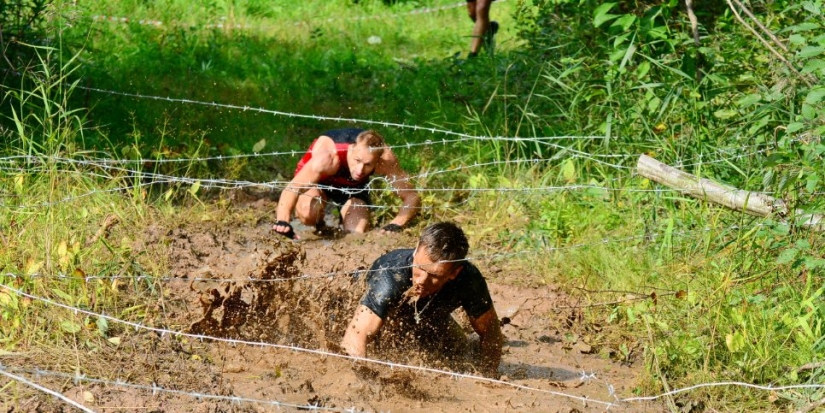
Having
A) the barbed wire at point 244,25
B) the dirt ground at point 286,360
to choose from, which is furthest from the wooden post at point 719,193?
the barbed wire at point 244,25

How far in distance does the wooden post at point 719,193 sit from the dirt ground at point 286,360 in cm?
97

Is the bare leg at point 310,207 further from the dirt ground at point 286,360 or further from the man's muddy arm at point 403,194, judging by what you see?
the dirt ground at point 286,360

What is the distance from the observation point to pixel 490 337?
17.6ft

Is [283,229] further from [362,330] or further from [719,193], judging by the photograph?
[719,193]

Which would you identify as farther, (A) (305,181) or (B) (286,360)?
(A) (305,181)

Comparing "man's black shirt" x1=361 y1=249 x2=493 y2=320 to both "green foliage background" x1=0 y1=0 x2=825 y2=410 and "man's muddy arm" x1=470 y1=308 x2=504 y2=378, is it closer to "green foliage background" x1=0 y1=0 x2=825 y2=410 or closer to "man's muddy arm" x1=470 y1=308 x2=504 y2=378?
"man's muddy arm" x1=470 y1=308 x2=504 y2=378

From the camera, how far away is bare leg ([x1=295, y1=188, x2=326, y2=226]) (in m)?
7.55

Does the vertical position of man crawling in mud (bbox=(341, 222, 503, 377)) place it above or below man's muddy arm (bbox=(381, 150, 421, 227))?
above

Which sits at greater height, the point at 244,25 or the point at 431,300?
the point at 431,300

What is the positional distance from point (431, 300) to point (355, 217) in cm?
253

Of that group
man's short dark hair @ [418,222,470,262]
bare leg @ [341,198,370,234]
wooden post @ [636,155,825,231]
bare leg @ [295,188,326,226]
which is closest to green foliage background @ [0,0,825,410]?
wooden post @ [636,155,825,231]

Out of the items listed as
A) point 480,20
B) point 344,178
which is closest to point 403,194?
point 344,178

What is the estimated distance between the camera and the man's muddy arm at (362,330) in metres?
4.97

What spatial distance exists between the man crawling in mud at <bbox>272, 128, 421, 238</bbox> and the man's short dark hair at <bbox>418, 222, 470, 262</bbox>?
2.14 metres
